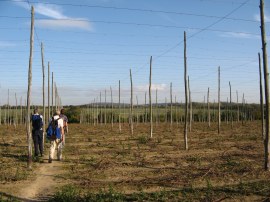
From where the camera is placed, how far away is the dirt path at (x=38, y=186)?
7.09 meters

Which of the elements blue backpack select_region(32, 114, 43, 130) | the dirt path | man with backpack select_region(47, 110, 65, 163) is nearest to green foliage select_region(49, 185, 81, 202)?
the dirt path

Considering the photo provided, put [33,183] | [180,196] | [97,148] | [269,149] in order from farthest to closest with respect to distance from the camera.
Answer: [97,148], [269,149], [33,183], [180,196]

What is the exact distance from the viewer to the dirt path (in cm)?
709

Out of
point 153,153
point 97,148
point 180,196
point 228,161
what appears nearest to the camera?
point 180,196

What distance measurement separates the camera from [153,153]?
13.1 meters

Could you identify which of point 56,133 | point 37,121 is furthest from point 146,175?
point 37,121

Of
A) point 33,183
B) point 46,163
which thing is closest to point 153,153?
point 46,163

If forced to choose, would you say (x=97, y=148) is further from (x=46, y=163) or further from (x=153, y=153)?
(x=46, y=163)

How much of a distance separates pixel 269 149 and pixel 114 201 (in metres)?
5.23

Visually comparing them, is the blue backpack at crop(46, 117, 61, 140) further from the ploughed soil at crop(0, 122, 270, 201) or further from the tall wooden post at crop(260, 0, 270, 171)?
the tall wooden post at crop(260, 0, 270, 171)

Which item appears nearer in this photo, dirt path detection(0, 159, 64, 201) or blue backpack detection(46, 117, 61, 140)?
dirt path detection(0, 159, 64, 201)

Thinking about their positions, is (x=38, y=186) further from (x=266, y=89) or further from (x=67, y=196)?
(x=266, y=89)

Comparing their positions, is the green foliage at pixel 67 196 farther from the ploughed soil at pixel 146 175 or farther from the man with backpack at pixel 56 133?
the man with backpack at pixel 56 133

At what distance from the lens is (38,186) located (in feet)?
26.2
